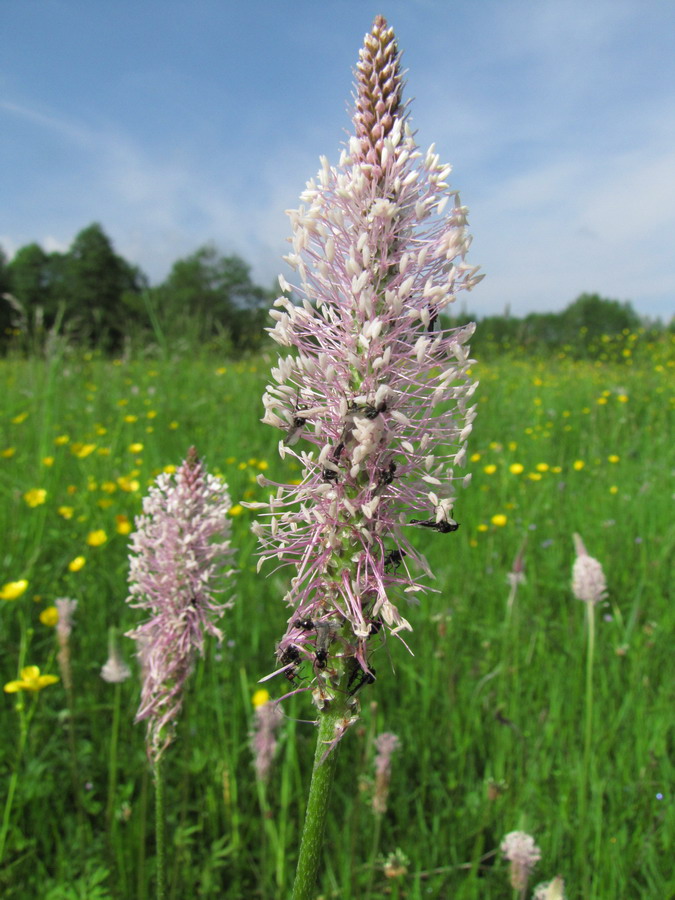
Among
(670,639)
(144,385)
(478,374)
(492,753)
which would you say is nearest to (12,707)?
(492,753)

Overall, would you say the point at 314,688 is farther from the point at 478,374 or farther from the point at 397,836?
the point at 478,374

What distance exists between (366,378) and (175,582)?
0.96m

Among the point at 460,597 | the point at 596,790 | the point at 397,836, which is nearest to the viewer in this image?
the point at 596,790

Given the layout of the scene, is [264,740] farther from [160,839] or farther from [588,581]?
[588,581]

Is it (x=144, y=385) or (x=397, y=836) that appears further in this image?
(x=144, y=385)

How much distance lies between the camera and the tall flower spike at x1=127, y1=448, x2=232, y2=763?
5.70 feet

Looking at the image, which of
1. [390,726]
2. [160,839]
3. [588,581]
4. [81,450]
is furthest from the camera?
A: [81,450]

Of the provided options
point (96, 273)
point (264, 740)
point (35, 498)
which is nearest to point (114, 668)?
point (264, 740)

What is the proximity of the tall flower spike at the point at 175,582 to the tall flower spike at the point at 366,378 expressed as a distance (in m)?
0.55

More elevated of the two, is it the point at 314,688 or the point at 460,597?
the point at 314,688

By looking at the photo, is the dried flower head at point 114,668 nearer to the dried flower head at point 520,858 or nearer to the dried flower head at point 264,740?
the dried flower head at point 264,740

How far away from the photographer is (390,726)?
2.86 m

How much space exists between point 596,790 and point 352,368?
6.78ft

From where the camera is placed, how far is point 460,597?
12.5 feet
